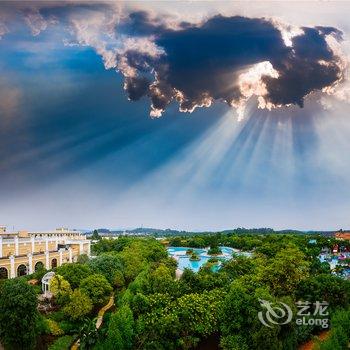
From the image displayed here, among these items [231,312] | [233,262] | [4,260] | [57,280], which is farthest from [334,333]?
[4,260]

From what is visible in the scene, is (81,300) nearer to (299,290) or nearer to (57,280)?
(57,280)

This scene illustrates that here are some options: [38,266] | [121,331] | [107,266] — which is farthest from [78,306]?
[38,266]

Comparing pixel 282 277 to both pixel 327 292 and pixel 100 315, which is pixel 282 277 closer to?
pixel 327 292

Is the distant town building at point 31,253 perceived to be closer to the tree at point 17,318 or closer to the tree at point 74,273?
the tree at point 74,273

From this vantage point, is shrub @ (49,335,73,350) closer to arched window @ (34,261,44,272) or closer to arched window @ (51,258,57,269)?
arched window @ (34,261,44,272)

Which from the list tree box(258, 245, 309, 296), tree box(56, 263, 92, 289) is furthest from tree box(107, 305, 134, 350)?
tree box(258, 245, 309, 296)

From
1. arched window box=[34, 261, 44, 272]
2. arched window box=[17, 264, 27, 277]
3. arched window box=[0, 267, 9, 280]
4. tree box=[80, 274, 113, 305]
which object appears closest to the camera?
tree box=[80, 274, 113, 305]
